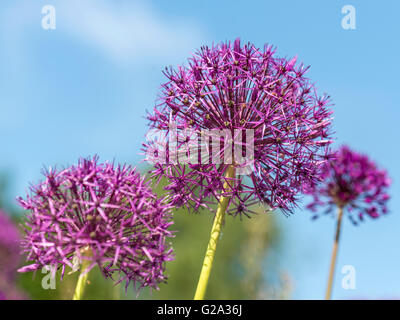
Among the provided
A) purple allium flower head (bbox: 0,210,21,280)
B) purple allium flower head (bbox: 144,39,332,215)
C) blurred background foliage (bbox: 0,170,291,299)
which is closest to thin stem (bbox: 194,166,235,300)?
purple allium flower head (bbox: 144,39,332,215)

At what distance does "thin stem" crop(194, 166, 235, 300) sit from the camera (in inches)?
199

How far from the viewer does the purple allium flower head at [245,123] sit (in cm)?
605

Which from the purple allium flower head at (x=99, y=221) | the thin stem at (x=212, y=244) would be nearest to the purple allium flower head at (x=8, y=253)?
the purple allium flower head at (x=99, y=221)

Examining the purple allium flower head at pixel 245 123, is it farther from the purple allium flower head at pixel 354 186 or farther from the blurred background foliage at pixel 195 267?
the blurred background foliage at pixel 195 267

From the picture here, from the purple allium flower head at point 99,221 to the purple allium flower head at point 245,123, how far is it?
2.83 feet

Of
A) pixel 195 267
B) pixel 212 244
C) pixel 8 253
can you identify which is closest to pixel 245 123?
pixel 212 244

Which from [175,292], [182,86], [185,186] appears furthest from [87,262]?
[175,292]

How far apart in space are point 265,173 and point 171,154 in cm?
128

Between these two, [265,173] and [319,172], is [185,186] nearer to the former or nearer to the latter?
[265,173]

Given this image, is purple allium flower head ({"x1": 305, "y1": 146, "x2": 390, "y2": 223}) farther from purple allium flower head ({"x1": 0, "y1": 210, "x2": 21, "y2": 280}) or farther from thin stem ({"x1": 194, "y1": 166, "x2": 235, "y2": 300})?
purple allium flower head ({"x1": 0, "y1": 210, "x2": 21, "y2": 280})

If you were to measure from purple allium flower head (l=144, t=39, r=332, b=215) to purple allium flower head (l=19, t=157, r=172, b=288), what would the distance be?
86cm

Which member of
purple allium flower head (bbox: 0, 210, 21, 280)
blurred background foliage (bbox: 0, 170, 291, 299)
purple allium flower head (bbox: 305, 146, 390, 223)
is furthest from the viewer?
blurred background foliage (bbox: 0, 170, 291, 299)

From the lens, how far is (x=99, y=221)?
4992 millimetres

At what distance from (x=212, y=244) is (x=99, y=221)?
1322 millimetres
